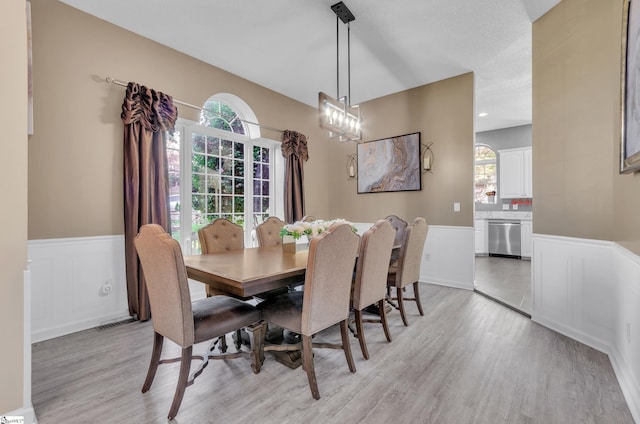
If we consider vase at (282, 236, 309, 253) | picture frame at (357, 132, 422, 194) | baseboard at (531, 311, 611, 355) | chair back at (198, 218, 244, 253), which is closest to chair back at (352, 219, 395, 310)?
vase at (282, 236, 309, 253)

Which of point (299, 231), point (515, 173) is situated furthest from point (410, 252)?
point (515, 173)

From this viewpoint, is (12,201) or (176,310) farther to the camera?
(176,310)

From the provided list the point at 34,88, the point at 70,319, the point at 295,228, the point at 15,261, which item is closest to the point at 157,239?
the point at 15,261

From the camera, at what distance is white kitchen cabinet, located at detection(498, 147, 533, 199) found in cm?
626

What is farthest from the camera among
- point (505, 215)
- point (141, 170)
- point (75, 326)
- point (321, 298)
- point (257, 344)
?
point (505, 215)

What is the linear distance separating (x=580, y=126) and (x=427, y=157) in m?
2.02

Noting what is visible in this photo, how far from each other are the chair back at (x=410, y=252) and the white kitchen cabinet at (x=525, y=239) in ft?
14.8

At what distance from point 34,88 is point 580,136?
4.62 m

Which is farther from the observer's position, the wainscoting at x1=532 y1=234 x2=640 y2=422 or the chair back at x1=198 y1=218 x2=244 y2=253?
the chair back at x1=198 y1=218 x2=244 y2=253

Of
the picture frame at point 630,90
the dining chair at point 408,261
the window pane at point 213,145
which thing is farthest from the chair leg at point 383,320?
the window pane at point 213,145

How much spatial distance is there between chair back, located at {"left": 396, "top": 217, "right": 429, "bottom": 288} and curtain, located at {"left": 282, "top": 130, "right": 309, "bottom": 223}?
2.23 m

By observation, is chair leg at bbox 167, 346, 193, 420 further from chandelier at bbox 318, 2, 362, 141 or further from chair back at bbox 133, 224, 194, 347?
chandelier at bbox 318, 2, 362, 141

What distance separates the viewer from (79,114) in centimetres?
266

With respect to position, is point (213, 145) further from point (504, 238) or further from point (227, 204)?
point (504, 238)
